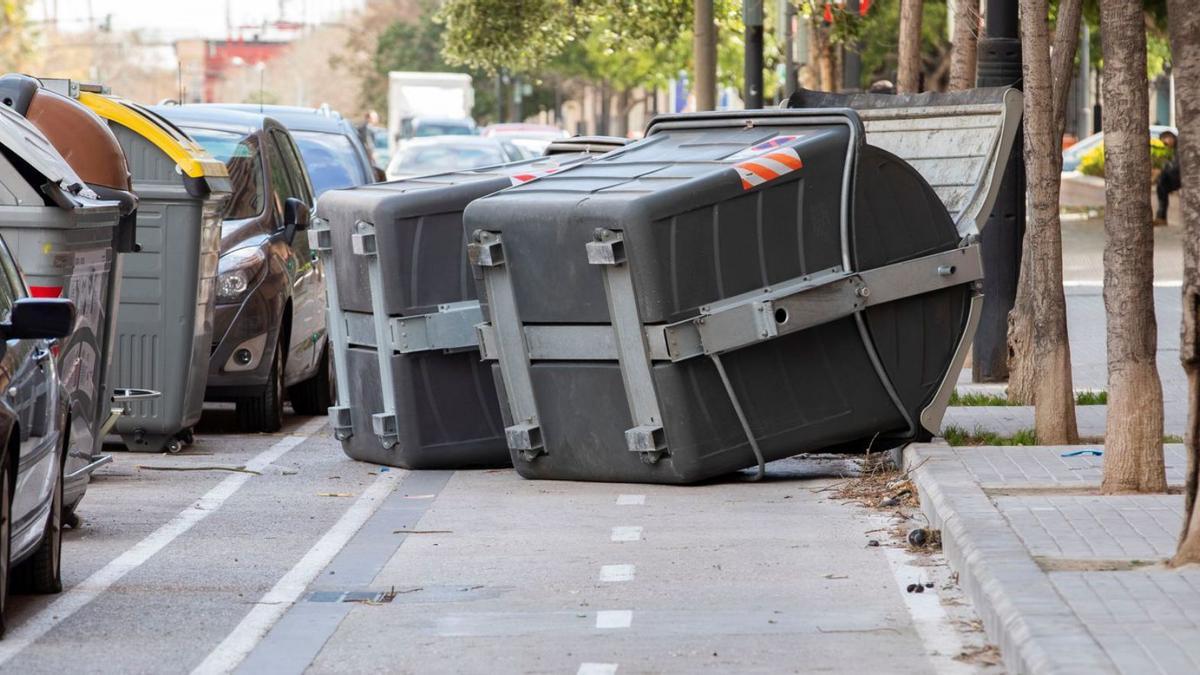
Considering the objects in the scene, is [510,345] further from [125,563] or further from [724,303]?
[125,563]

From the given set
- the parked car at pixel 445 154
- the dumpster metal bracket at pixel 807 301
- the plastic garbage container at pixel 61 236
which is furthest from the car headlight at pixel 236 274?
the parked car at pixel 445 154

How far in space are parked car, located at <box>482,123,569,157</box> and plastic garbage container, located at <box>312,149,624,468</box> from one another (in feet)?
46.5

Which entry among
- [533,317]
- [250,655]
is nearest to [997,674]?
[250,655]

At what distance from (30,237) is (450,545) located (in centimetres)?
229

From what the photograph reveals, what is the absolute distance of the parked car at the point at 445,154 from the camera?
31.0m

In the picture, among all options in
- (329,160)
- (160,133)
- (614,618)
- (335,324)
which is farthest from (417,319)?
(329,160)

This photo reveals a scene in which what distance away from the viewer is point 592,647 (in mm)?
6910

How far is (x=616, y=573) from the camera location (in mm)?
8305

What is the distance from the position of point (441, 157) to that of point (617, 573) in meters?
23.5

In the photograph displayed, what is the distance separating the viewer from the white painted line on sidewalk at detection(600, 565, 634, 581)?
8195 mm

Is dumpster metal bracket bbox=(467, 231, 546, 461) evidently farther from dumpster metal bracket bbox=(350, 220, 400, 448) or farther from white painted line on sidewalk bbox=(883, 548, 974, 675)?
white painted line on sidewalk bbox=(883, 548, 974, 675)

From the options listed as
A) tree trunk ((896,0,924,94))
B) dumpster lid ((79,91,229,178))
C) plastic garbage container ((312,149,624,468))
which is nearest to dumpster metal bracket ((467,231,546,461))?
plastic garbage container ((312,149,624,468))

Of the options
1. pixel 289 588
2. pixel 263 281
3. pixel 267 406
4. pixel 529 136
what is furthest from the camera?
pixel 529 136

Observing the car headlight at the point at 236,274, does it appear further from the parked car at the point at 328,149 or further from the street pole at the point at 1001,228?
the street pole at the point at 1001,228
